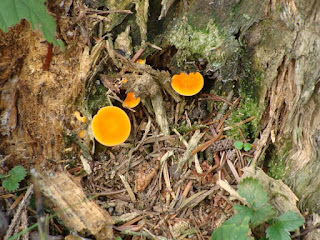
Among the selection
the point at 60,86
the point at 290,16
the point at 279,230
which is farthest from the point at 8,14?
the point at 279,230

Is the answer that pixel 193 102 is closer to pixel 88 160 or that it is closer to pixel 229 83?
pixel 229 83

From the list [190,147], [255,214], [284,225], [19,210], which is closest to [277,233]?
[284,225]

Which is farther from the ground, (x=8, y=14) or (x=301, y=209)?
(x=8, y=14)

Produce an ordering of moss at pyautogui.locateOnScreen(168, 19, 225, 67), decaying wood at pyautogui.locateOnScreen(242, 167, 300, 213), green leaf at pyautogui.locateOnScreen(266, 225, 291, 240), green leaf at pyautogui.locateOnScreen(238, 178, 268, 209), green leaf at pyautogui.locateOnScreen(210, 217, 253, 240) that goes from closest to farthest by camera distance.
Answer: green leaf at pyautogui.locateOnScreen(210, 217, 253, 240)
green leaf at pyautogui.locateOnScreen(266, 225, 291, 240)
green leaf at pyautogui.locateOnScreen(238, 178, 268, 209)
decaying wood at pyautogui.locateOnScreen(242, 167, 300, 213)
moss at pyautogui.locateOnScreen(168, 19, 225, 67)

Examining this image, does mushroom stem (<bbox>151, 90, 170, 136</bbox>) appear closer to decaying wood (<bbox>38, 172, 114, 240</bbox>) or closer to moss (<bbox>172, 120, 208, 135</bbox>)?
moss (<bbox>172, 120, 208, 135</bbox>)

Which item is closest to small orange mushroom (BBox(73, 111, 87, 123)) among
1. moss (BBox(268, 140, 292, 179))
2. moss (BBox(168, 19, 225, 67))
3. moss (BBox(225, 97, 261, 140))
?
moss (BBox(168, 19, 225, 67))

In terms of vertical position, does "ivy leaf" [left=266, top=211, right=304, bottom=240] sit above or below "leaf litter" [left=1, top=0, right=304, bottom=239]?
below
